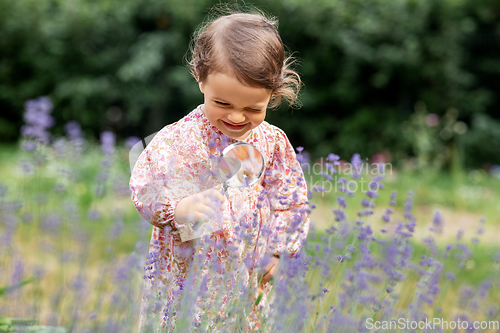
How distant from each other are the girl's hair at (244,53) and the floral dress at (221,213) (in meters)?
0.24

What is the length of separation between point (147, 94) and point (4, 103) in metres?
3.37

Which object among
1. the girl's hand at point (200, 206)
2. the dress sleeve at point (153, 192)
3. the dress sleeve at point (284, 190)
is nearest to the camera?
the girl's hand at point (200, 206)

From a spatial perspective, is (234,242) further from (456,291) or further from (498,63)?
(498,63)

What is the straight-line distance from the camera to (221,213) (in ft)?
5.08

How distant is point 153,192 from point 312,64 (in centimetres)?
628

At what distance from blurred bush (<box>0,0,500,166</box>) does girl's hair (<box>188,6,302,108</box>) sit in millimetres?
5435

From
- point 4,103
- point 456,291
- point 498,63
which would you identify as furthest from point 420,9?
point 4,103

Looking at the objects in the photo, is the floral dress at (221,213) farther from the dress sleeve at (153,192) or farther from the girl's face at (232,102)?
the girl's face at (232,102)

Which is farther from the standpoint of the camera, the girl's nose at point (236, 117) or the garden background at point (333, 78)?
the garden background at point (333, 78)

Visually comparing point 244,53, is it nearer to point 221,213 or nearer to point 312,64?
point 221,213

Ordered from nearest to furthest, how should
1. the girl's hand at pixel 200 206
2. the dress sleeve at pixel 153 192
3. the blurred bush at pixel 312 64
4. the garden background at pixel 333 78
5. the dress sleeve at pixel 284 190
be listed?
the girl's hand at pixel 200 206 < the dress sleeve at pixel 153 192 < the dress sleeve at pixel 284 190 < the garden background at pixel 333 78 < the blurred bush at pixel 312 64

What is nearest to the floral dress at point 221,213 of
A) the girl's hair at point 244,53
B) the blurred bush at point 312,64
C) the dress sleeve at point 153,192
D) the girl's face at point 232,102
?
the dress sleeve at point 153,192

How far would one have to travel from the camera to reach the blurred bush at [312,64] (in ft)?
23.6

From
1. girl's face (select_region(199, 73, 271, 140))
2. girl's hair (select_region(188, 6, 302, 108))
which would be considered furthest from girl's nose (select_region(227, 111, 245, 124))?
girl's hair (select_region(188, 6, 302, 108))
